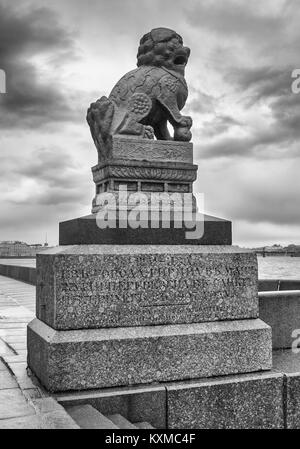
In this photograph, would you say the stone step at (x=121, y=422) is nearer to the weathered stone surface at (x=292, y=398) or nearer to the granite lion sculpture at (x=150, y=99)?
the weathered stone surface at (x=292, y=398)

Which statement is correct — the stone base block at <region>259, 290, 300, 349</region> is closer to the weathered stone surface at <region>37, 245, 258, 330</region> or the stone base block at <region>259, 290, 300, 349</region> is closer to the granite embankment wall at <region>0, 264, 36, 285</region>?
the weathered stone surface at <region>37, 245, 258, 330</region>

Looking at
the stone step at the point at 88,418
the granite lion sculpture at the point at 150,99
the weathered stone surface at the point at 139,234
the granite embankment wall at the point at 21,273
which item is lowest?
the stone step at the point at 88,418

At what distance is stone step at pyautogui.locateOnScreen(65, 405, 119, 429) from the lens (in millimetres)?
4027

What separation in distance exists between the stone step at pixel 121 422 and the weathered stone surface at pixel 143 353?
364mm

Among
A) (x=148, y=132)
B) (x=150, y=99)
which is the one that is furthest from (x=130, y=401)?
(x=150, y=99)

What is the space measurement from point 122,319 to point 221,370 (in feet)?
3.68

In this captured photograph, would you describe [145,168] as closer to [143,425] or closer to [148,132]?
[148,132]

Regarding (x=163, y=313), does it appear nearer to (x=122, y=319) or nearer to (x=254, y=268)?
(x=122, y=319)

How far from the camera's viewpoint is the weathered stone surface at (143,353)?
4.73m

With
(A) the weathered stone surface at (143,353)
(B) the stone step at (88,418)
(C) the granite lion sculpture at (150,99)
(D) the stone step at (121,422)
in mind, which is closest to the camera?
(B) the stone step at (88,418)

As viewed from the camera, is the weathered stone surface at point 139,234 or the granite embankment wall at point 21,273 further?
the granite embankment wall at point 21,273

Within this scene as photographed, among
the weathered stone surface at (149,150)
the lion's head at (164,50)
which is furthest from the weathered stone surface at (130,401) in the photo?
the lion's head at (164,50)

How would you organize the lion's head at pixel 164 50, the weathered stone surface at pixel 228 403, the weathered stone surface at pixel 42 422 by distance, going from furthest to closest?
the lion's head at pixel 164 50, the weathered stone surface at pixel 228 403, the weathered stone surface at pixel 42 422

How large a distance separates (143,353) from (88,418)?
94 cm
